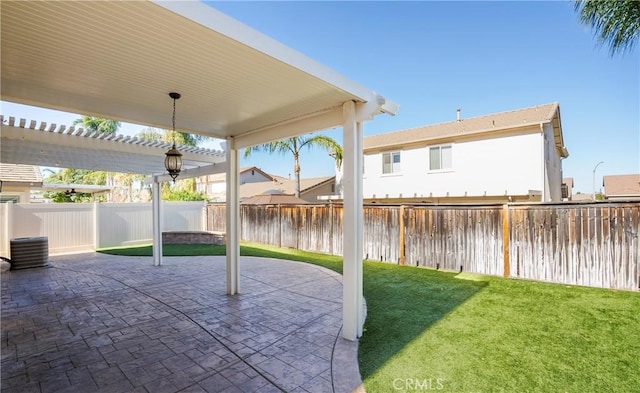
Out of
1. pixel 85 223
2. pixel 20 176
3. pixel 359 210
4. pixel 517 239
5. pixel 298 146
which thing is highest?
pixel 298 146

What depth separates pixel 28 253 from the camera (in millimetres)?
8789

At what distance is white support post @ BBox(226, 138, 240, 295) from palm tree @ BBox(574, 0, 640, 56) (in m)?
7.92

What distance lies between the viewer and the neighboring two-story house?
12.1 metres

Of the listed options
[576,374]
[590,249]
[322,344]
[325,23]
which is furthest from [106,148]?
[590,249]

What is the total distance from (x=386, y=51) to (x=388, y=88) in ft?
10.2

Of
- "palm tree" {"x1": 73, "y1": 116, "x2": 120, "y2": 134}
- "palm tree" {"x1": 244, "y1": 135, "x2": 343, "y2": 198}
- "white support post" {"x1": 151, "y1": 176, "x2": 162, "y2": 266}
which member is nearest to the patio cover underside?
"white support post" {"x1": 151, "y1": 176, "x2": 162, "y2": 266}

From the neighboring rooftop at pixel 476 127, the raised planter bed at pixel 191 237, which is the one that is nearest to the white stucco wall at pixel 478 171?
the neighboring rooftop at pixel 476 127

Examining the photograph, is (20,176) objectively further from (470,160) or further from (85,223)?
(470,160)

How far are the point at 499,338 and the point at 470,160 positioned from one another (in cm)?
1115

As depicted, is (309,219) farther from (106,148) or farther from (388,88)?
(388,88)

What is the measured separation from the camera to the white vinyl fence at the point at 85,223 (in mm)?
10547

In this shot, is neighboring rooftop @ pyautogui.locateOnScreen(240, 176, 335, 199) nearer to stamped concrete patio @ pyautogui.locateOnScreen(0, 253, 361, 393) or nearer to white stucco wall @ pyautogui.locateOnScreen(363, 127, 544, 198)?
white stucco wall @ pyautogui.locateOnScreen(363, 127, 544, 198)

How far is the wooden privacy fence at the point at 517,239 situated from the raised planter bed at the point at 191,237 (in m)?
6.10

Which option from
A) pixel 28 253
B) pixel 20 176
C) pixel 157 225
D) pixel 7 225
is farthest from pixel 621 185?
pixel 20 176
